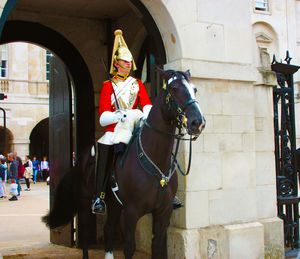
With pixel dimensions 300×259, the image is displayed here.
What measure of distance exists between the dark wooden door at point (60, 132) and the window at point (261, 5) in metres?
21.5

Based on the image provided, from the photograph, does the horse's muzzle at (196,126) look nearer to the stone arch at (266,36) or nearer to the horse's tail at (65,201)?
the horse's tail at (65,201)

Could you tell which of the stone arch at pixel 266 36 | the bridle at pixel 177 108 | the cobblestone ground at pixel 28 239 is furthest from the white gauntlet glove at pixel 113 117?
the stone arch at pixel 266 36

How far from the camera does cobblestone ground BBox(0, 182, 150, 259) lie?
22.5 feet

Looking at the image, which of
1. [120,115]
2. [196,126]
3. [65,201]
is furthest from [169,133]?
[65,201]

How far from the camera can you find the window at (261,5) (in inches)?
1074

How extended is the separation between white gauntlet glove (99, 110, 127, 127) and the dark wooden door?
281 centimetres

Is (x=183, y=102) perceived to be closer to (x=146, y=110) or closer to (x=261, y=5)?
(x=146, y=110)

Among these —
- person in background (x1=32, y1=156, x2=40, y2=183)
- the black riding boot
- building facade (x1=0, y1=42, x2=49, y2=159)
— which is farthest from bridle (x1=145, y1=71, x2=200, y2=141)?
building facade (x1=0, y1=42, x2=49, y2=159)

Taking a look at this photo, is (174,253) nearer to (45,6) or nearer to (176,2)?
(176,2)

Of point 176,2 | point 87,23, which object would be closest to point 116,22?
point 87,23

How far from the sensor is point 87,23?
314 inches

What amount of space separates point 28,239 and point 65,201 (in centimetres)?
250

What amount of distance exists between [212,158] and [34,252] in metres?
3.41

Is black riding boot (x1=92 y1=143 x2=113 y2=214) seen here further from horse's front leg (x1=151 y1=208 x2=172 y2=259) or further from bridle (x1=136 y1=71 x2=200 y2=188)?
horse's front leg (x1=151 y1=208 x2=172 y2=259)
